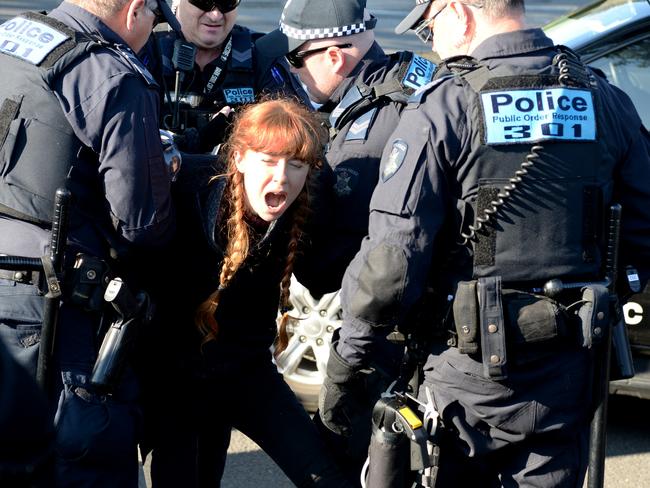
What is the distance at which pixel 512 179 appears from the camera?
291cm

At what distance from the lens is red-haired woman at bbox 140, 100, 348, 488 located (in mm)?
3223

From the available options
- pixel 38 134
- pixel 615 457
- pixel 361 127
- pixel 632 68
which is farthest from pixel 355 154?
pixel 615 457

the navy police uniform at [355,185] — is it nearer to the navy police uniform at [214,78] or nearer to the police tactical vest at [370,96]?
the police tactical vest at [370,96]

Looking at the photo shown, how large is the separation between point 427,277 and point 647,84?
2314 millimetres

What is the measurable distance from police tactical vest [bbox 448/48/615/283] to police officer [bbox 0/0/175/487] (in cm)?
96

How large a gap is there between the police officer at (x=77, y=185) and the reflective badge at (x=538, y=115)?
1009 mm

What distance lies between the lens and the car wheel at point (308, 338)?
190 inches

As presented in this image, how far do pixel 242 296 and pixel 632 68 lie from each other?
8.17ft

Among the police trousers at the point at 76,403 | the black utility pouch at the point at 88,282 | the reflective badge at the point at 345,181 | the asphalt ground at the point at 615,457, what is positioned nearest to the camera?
the police trousers at the point at 76,403

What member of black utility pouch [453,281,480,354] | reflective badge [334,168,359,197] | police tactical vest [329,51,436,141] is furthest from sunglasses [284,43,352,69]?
black utility pouch [453,281,480,354]

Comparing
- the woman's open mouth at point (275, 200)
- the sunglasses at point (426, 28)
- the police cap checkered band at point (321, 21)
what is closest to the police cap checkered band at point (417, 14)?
the sunglasses at point (426, 28)

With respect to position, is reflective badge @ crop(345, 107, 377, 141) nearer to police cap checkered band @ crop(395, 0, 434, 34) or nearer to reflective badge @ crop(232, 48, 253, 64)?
police cap checkered band @ crop(395, 0, 434, 34)

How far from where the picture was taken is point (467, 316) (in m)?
2.96

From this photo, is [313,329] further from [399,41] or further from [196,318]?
[399,41]
